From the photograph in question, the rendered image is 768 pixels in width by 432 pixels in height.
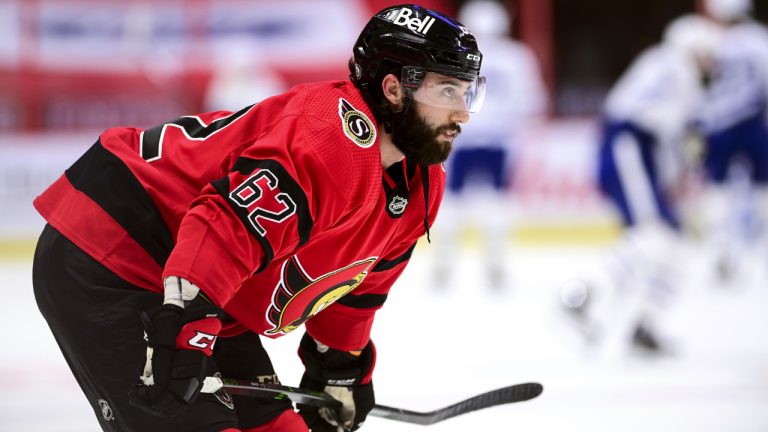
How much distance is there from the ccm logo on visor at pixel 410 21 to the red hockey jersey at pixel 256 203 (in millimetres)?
163

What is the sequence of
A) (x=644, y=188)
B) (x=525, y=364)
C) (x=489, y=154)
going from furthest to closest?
(x=489, y=154)
(x=644, y=188)
(x=525, y=364)

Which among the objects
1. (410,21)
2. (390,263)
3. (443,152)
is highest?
(410,21)

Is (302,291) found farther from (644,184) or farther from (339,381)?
(644,184)

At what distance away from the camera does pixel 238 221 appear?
1.45 meters

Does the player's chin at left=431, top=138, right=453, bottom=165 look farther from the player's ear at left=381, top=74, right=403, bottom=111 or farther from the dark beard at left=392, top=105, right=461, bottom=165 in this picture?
the player's ear at left=381, top=74, right=403, bottom=111

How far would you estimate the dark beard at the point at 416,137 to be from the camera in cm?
175

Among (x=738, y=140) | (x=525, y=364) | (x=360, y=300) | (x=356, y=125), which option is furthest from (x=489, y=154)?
(x=356, y=125)

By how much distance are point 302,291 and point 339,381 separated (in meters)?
0.38

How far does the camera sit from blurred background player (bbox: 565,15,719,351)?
413cm

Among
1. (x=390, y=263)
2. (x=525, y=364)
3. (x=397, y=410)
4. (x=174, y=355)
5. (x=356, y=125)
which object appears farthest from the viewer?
(x=525, y=364)

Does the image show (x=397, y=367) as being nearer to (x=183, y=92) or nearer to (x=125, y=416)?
(x=125, y=416)

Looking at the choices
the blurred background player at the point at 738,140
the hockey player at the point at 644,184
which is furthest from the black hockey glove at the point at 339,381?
the blurred background player at the point at 738,140

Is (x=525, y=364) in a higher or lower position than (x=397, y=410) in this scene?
lower

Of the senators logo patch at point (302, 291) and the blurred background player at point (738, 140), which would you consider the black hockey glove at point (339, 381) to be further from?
the blurred background player at point (738, 140)
